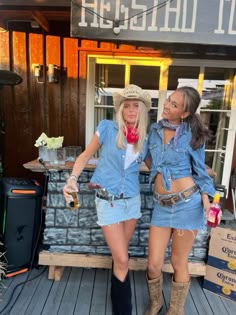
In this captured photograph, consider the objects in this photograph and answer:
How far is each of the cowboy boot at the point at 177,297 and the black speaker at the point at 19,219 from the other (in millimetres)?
1135

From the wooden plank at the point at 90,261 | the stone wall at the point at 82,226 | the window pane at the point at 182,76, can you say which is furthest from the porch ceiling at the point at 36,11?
the wooden plank at the point at 90,261

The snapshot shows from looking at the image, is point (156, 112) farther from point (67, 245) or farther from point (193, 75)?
point (67, 245)

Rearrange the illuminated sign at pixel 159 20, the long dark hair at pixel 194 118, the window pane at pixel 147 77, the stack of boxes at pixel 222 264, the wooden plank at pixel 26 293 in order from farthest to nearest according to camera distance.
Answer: the window pane at pixel 147 77
the stack of boxes at pixel 222 264
the wooden plank at pixel 26 293
the illuminated sign at pixel 159 20
the long dark hair at pixel 194 118

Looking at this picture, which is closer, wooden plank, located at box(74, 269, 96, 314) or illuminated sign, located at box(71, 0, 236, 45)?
illuminated sign, located at box(71, 0, 236, 45)

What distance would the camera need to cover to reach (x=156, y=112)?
3.10 metres

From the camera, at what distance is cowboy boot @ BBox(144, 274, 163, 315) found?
1.69 m

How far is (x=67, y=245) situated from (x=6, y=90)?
1944mm

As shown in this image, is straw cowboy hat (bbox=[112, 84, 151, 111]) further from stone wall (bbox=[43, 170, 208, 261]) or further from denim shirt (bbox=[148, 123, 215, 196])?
stone wall (bbox=[43, 170, 208, 261])

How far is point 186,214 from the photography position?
1.51 metres

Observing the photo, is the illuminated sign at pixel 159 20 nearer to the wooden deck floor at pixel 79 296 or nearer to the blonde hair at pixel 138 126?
the blonde hair at pixel 138 126

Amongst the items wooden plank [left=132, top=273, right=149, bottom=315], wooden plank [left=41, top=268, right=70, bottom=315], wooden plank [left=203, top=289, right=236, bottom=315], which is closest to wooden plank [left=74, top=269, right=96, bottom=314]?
wooden plank [left=41, top=268, right=70, bottom=315]

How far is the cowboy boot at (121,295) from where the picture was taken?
1585 mm

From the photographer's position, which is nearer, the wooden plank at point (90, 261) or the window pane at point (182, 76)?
the wooden plank at point (90, 261)

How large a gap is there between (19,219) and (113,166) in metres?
1.00
